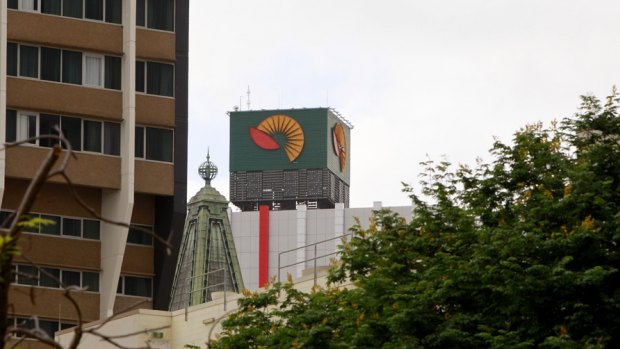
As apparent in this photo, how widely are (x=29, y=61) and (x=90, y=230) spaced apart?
27.6ft

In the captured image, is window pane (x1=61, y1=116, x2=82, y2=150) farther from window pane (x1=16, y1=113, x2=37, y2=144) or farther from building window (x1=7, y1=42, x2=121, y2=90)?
building window (x1=7, y1=42, x2=121, y2=90)

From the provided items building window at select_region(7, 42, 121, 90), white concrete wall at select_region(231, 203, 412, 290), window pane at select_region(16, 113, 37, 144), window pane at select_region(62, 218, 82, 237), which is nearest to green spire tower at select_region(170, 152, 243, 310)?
white concrete wall at select_region(231, 203, 412, 290)

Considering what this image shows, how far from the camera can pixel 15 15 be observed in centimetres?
7800

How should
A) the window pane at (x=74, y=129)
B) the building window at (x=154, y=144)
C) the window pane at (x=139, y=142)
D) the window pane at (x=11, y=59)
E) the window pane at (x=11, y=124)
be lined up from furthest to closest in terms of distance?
the building window at (x=154, y=144), the window pane at (x=139, y=142), the window pane at (x=74, y=129), the window pane at (x=11, y=59), the window pane at (x=11, y=124)

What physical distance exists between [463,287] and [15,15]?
41.2 meters

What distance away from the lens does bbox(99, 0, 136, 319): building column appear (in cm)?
7938

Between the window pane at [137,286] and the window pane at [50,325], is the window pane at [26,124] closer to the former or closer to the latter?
the window pane at [50,325]

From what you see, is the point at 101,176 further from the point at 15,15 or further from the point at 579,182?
the point at 579,182

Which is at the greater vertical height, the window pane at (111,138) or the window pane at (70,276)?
the window pane at (111,138)

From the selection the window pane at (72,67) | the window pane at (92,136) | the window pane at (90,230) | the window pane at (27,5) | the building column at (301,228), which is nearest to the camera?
the window pane at (27,5)

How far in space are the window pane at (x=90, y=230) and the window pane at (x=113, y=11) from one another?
29.5ft

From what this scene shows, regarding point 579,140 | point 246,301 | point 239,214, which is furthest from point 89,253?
point 239,214

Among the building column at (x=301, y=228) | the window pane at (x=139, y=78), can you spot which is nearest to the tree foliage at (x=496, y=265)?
the window pane at (x=139, y=78)

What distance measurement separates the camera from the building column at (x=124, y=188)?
7938cm
